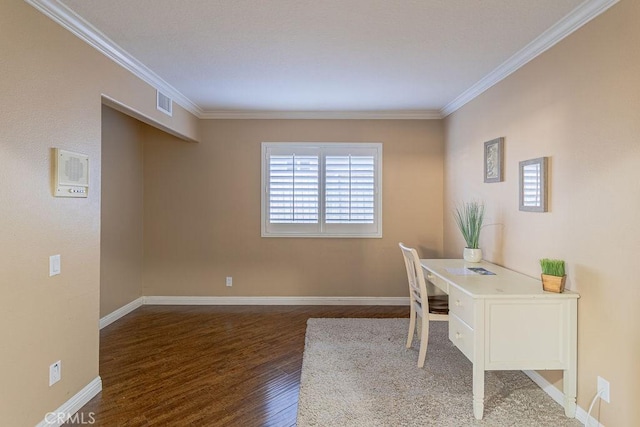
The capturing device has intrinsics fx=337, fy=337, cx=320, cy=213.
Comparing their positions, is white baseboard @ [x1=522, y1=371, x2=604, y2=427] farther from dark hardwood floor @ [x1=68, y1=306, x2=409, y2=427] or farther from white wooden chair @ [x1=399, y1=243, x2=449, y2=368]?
dark hardwood floor @ [x1=68, y1=306, x2=409, y2=427]

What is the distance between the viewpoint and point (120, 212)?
13.5ft

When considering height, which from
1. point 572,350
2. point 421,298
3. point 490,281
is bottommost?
point 572,350

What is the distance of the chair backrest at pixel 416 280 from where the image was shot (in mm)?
2855

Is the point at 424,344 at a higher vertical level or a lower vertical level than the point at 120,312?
higher

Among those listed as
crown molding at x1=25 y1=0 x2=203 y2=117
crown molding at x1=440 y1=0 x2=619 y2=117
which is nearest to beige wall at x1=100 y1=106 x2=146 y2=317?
crown molding at x1=25 y1=0 x2=203 y2=117

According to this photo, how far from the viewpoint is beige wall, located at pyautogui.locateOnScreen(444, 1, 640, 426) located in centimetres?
182

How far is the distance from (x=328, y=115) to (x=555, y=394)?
3738 mm

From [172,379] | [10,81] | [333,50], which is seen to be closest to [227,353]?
[172,379]

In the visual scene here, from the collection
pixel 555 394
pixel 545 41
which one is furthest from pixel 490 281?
pixel 545 41

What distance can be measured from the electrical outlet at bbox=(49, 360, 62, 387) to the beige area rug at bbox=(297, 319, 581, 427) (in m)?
1.54

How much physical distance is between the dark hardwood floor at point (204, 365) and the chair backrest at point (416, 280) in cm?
119

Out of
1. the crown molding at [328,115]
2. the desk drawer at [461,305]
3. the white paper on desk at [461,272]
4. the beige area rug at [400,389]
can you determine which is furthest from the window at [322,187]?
the desk drawer at [461,305]

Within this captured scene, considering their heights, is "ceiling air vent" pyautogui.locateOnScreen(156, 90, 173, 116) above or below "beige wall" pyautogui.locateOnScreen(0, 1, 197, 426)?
above

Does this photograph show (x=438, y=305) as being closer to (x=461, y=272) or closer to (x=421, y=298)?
(x=421, y=298)
